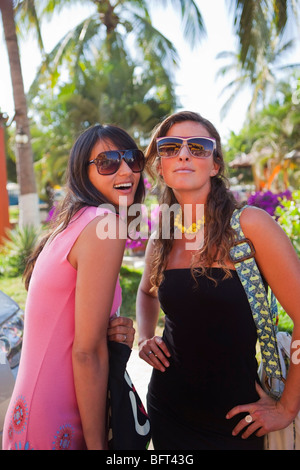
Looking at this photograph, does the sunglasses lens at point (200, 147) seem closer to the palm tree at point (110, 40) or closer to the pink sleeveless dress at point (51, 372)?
the pink sleeveless dress at point (51, 372)

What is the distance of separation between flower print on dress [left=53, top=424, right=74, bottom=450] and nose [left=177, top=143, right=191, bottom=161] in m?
1.14

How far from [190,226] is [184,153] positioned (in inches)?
13.7

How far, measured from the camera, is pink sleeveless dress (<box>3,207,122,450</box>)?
52.4 inches

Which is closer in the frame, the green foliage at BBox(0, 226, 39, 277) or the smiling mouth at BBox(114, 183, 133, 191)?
the smiling mouth at BBox(114, 183, 133, 191)

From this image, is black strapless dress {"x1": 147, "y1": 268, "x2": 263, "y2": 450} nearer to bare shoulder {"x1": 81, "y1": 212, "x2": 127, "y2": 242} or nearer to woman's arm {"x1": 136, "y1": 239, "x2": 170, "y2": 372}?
woman's arm {"x1": 136, "y1": 239, "x2": 170, "y2": 372}

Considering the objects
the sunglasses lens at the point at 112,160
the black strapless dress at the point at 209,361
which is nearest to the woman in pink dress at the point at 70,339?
the sunglasses lens at the point at 112,160

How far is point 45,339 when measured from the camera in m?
1.37

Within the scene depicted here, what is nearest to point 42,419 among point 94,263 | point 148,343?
point 94,263

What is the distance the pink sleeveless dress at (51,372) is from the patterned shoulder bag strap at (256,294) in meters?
0.59

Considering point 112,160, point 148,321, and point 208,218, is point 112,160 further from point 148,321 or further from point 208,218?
point 148,321

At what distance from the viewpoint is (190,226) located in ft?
6.49

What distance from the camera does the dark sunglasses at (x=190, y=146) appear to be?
1.85 metres

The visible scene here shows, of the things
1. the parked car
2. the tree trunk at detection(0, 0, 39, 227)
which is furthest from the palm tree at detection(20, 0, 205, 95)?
the parked car
